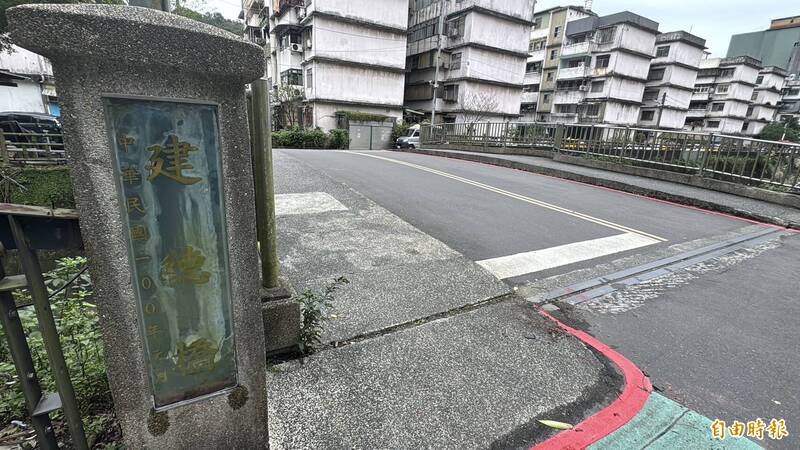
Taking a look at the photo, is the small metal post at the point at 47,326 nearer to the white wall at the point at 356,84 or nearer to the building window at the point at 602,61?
the white wall at the point at 356,84

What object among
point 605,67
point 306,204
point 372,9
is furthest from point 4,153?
point 605,67

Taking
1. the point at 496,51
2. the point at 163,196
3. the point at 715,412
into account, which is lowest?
the point at 715,412

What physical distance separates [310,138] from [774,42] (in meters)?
83.3

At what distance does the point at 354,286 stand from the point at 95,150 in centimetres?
267

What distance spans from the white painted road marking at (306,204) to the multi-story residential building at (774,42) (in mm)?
88644

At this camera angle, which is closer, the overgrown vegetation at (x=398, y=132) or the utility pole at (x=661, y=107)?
the overgrown vegetation at (x=398, y=132)

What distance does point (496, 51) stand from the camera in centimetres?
3572

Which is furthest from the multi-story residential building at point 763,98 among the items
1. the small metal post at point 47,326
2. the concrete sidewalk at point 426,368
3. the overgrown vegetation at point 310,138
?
the small metal post at point 47,326

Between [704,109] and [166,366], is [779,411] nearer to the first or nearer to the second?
[166,366]

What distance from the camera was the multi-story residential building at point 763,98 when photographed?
186 ft

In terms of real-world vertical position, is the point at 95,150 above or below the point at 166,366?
above

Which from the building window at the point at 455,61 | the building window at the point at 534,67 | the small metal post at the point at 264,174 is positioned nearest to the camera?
the small metal post at the point at 264,174

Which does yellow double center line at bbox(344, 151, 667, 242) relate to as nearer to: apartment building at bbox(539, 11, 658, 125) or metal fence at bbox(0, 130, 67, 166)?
metal fence at bbox(0, 130, 67, 166)

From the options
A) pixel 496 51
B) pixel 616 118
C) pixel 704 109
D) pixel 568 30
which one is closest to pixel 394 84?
pixel 496 51
